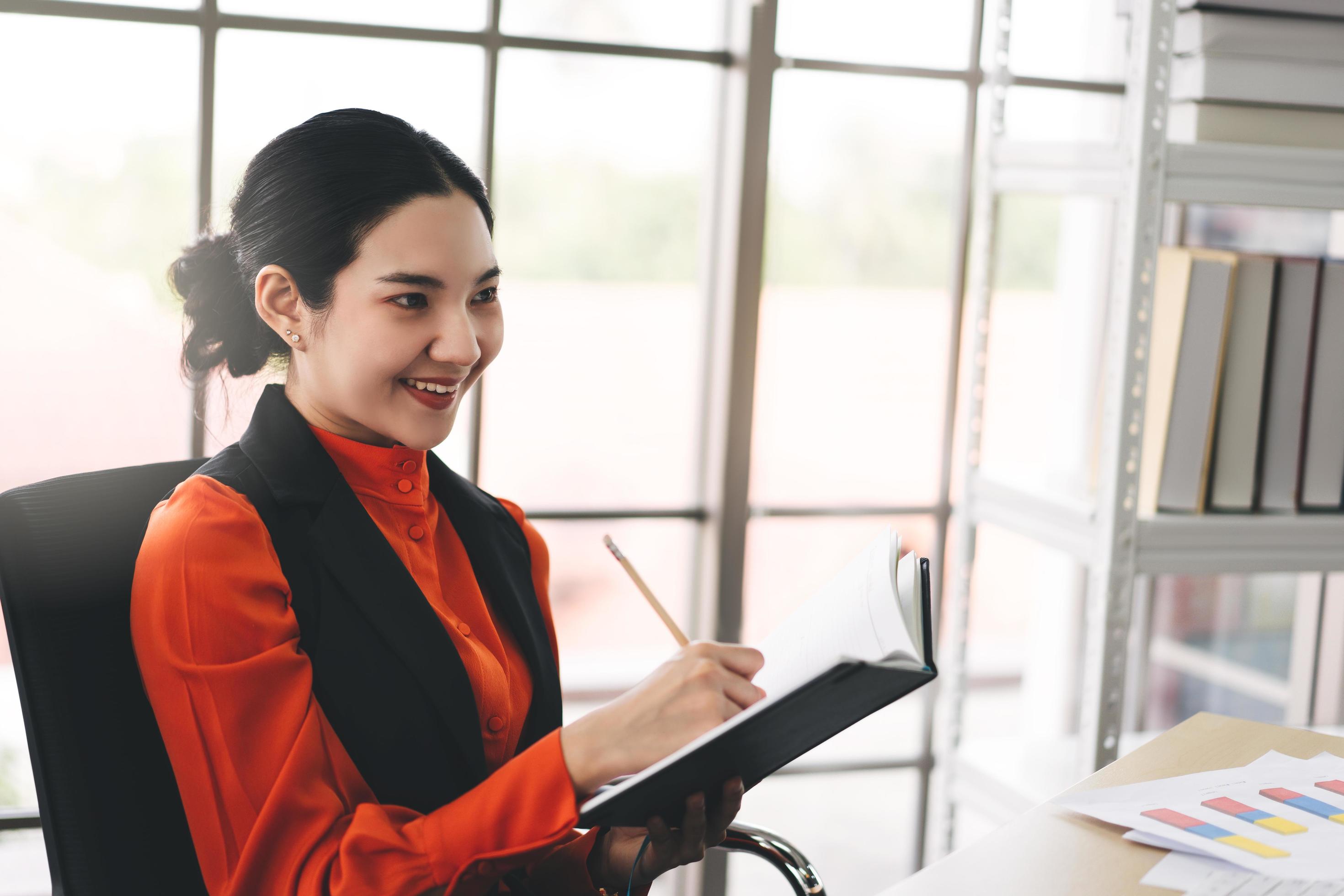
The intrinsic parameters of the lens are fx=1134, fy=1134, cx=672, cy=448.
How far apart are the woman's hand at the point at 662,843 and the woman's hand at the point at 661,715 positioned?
0.33 feet

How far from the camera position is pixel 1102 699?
1.49 m

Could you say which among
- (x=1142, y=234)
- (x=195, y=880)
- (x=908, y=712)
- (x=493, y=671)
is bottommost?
(x=908, y=712)

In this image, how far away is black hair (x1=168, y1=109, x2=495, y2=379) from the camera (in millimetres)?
Result: 1063

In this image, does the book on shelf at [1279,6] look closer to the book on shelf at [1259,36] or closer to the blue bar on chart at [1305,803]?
the book on shelf at [1259,36]

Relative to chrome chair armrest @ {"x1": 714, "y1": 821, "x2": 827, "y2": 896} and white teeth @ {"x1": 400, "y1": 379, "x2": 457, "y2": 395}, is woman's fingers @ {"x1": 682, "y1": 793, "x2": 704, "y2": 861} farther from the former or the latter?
white teeth @ {"x1": 400, "y1": 379, "x2": 457, "y2": 395}

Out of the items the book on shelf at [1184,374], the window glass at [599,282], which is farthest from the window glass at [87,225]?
the book on shelf at [1184,374]

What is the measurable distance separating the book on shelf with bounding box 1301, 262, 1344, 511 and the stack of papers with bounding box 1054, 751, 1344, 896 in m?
0.56

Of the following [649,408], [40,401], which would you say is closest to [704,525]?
[649,408]

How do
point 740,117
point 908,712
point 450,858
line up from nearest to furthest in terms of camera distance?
point 450,858 → point 740,117 → point 908,712

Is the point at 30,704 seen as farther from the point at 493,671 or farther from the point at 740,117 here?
the point at 740,117

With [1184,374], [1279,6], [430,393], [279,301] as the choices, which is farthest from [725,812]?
[1279,6]

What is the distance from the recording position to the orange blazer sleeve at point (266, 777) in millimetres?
917

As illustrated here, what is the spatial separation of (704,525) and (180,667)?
1.18m

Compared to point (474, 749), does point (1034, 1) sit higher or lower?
higher
